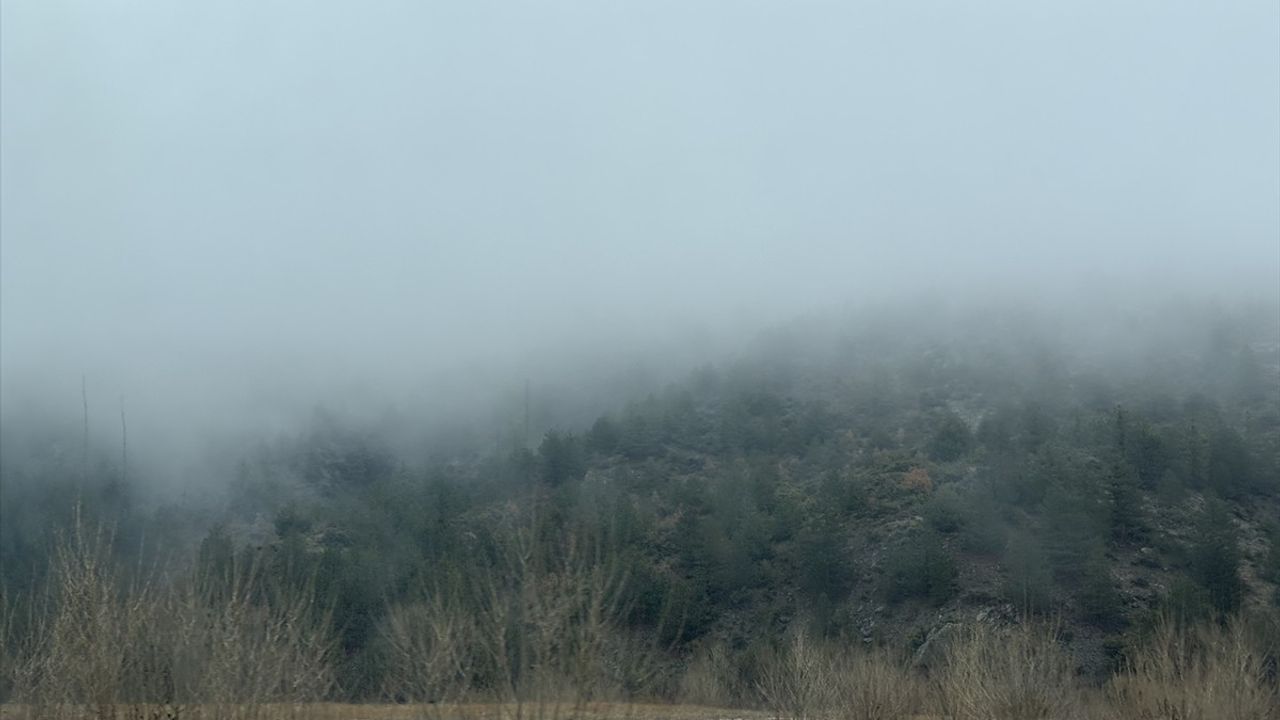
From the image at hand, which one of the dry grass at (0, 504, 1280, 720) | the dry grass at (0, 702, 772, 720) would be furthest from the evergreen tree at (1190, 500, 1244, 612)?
the dry grass at (0, 702, 772, 720)

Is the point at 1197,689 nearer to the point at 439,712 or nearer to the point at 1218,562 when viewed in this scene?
the point at 439,712

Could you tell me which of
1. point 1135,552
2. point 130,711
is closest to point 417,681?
point 130,711

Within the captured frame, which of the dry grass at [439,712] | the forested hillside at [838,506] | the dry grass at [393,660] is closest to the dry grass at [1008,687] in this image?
the dry grass at [393,660]

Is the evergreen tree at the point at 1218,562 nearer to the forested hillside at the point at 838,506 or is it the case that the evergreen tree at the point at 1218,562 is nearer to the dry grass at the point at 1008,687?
the forested hillside at the point at 838,506

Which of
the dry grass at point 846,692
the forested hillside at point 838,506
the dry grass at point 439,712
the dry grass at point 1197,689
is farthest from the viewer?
the forested hillside at point 838,506

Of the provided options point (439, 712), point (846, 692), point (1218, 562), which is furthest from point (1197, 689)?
point (1218, 562)

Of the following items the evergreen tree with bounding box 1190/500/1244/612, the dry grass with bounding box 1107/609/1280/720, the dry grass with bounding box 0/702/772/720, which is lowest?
the evergreen tree with bounding box 1190/500/1244/612

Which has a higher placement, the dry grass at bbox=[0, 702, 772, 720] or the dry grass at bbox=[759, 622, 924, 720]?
the dry grass at bbox=[0, 702, 772, 720]

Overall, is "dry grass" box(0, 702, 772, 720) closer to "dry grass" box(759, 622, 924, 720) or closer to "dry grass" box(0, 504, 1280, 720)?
"dry grass" box(0, 504, 1280, 720)

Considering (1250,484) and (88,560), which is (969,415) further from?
(88,560)

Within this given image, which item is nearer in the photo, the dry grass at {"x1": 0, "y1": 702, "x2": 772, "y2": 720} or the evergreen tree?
the dry grass at {"x1": 0, "y1": 702, "x2": 772, "y2": 720}

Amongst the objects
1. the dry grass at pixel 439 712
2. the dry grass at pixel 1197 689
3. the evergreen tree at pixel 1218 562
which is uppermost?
the dry grass at pixel 439 712

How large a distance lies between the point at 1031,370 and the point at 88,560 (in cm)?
5811

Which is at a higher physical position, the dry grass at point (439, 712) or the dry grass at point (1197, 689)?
the dry grass at point (439, 712)
